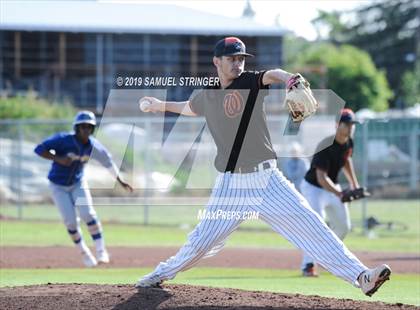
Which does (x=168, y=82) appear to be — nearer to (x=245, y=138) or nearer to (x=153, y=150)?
(x=245, y=138)

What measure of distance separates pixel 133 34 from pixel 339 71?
68.3ft

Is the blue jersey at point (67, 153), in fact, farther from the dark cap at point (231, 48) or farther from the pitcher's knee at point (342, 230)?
the dark cap at point (231, 48)

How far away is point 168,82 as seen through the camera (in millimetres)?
14023

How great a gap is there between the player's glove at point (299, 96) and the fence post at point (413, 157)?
1883 cm

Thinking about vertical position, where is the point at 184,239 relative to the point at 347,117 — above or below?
below

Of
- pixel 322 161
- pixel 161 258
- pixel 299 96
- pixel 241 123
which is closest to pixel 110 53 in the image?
pixel 161 258

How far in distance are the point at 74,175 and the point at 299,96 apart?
7673 millimetres

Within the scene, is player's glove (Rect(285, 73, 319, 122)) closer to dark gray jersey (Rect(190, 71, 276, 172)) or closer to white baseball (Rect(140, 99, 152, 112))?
dark gray jersey (Rect(190, 71, 276, 172))

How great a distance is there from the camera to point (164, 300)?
326 inches

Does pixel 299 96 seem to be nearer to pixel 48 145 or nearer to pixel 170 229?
pixel 48 145

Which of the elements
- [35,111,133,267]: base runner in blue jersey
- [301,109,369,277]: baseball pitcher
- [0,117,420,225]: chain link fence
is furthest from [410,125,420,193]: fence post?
[35,111,133,267]: base runner in blue jersey

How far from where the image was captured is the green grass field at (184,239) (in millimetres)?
11484

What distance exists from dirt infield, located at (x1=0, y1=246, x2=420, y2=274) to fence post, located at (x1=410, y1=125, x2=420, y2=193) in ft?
31.6

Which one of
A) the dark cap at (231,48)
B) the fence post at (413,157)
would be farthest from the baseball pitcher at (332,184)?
the fence post at (413,157)
